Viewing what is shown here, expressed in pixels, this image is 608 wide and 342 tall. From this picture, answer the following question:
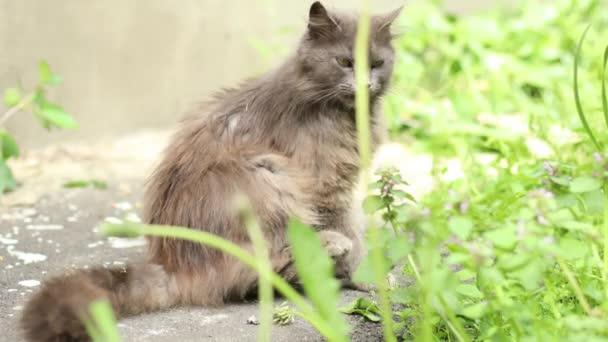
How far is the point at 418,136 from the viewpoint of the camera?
4.65 meters

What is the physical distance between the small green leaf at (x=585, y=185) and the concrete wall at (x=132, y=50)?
2.24 m

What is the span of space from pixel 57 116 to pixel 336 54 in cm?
135

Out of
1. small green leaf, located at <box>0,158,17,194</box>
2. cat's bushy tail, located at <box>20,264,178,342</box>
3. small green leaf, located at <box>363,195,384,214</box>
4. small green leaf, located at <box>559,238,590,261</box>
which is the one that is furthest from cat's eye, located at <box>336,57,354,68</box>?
small green leaf, located at <box>0,158,17,194</box>

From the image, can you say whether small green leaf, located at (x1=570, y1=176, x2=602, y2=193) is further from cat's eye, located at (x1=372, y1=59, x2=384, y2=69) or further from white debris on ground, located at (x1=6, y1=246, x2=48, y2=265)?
white debris on ground, located at (x1=6, y1=246, x2=48, y2=265)

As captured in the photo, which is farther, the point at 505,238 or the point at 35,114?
the point at 35,114

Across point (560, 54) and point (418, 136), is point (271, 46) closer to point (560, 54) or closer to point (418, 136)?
point (418, 136)

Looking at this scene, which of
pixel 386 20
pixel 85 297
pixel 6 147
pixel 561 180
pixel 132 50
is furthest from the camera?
pixel 132 50

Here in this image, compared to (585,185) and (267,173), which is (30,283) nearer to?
(267,173)

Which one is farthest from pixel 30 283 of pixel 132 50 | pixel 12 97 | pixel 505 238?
pixel 132 50

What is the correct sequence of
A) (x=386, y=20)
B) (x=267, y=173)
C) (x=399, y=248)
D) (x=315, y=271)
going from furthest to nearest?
(x=386, y=20), (x=267, y=173), (x=399, y=248), (x=315, y=271)

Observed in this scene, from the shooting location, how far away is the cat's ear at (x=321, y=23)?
2.86 meters

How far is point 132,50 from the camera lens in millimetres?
4562

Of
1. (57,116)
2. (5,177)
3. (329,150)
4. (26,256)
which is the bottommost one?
(26,256)

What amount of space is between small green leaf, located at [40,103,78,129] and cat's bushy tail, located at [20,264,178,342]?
1114mm
